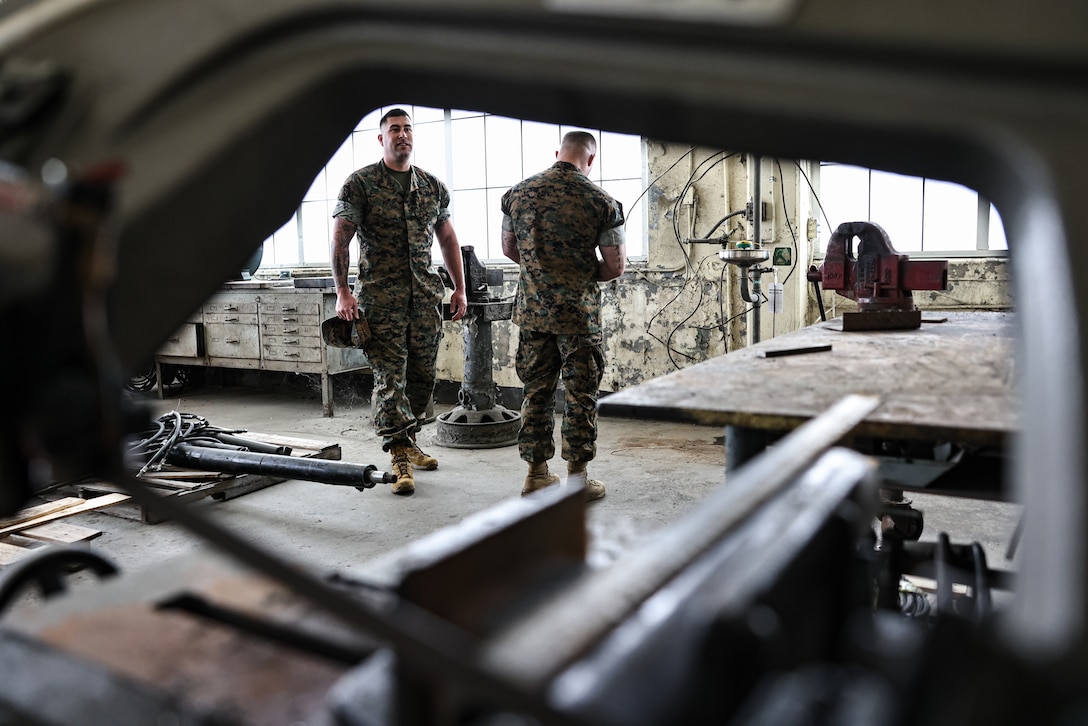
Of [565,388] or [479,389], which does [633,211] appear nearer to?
[479,389]

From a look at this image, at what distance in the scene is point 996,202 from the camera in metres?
0.55

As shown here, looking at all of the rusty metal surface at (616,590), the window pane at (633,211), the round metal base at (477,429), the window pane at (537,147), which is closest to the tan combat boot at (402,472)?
the round metal base at (477,429)

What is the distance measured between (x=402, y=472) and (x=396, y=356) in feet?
1.83

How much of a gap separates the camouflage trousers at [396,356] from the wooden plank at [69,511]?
1146 millimetres

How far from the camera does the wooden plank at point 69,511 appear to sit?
2.70 meters

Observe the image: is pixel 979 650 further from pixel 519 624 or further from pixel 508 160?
pixel 508 160

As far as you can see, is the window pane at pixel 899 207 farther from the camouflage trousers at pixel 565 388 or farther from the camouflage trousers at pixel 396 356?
the camouflage trousers at pixel 396 356

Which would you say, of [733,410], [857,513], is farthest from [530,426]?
[857,513]

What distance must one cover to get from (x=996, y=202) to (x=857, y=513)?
319 millimetres

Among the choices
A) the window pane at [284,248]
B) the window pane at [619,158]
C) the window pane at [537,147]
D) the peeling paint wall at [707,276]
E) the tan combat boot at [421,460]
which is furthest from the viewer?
the window pane at [284,248]

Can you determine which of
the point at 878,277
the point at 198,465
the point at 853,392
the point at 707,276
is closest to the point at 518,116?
the point at 853,392

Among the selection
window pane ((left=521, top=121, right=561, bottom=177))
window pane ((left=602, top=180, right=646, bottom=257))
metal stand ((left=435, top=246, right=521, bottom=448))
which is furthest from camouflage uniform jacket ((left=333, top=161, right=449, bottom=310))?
window pane ((left=521, top=121, right=561, bottom=177))

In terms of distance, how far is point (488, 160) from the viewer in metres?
6.13

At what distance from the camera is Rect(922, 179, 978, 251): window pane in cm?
497
